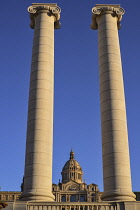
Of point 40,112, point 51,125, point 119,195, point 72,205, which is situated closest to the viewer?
point 72,205

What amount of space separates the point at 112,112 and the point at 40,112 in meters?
11.4

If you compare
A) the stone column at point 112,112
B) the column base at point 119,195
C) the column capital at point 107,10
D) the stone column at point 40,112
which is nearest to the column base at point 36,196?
the stone column at point 40,112

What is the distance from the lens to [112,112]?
53.1 m

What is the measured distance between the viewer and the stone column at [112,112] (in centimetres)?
4828

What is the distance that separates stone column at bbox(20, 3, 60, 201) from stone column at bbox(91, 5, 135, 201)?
8432 millimetres

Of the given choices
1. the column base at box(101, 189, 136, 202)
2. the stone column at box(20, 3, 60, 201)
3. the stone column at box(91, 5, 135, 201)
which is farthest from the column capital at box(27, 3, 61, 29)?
the column base at box(101, 189, 136, 202)

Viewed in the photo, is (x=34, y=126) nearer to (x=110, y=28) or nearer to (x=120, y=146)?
(x=120, y=146)

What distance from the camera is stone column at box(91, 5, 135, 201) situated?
48.3 meters

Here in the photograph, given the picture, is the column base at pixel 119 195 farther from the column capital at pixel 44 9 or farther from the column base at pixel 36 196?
the column capital at pixel 44 9

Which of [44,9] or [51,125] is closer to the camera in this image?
[51,125]

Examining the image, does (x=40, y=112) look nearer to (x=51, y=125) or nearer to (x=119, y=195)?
(x=51, y=125)

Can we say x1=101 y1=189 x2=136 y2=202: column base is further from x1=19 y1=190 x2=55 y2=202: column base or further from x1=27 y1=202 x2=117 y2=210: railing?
x1=19 y1=190 x2=55 y2=202: column base

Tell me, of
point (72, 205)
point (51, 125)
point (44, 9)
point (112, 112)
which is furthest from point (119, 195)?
point (44, 9)

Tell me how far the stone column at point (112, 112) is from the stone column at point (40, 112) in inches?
332
